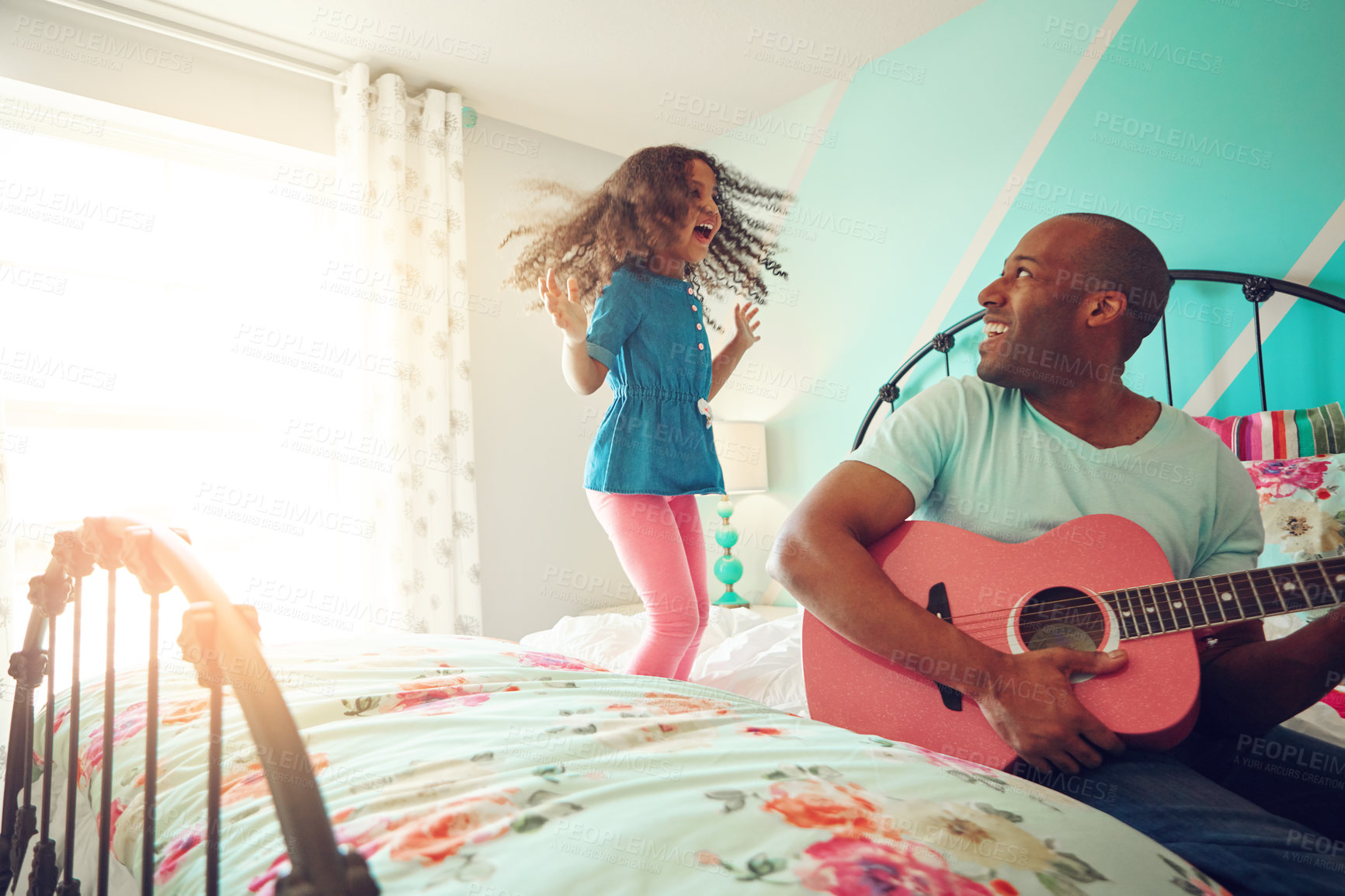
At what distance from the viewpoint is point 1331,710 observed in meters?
1.19

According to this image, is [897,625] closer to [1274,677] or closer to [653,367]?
[1274,677]

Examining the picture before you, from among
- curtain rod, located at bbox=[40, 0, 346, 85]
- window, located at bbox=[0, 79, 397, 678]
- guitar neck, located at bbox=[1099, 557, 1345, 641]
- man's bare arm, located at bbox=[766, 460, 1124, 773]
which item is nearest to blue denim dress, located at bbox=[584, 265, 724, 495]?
man's bare arm, located at bbox=[766, 460, 1124, 773]

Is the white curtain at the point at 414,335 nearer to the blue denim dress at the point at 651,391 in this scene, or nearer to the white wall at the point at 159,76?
the white wall at the point at 159,76

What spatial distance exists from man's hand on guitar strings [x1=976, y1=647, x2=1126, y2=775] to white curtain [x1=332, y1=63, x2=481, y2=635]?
7.40ft

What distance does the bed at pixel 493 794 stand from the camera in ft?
1.59

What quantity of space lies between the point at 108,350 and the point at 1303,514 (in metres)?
3.18

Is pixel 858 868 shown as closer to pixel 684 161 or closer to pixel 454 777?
pixel 454 777

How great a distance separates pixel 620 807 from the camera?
22.9 inches

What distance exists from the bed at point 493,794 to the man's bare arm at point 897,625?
0.48ft

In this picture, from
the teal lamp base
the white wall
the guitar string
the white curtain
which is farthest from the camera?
the teal lamp base

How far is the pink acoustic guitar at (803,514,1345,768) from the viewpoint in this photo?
2.58 ft

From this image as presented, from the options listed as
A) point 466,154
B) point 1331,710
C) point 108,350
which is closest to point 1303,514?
point 1331,710

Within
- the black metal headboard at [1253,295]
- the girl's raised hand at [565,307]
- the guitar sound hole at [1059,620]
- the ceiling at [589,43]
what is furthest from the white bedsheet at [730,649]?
the ceiling at [589,43]

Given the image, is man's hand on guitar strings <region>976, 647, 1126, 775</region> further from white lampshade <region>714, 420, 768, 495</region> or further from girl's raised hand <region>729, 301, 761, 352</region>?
white lampshade <region>714, 420, 768, 495</region>
